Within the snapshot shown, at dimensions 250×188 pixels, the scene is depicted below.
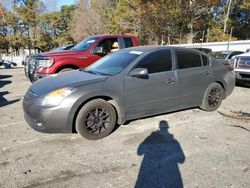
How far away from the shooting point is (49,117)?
14.0ft

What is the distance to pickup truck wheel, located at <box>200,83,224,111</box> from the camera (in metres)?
6.07

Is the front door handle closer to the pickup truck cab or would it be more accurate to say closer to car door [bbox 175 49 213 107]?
car door [bbox 175 49 213 107]

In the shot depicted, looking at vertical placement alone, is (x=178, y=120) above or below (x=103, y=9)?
below

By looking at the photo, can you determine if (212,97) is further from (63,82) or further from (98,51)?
(98,51)

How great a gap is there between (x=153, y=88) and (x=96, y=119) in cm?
132

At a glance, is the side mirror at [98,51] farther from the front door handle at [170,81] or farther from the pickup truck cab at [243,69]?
the pickup truck cab at [243,69]

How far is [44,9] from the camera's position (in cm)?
5234

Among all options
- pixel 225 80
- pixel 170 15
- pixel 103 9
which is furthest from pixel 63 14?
pixel 225 80

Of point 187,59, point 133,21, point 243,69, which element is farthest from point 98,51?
point 133,21

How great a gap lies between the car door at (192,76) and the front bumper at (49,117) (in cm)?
251

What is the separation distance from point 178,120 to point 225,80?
71.1 inches

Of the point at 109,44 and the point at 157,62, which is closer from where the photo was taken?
the point at 157,62

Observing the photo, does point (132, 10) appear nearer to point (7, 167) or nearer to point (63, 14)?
point (63, 14)

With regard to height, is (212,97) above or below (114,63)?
below
